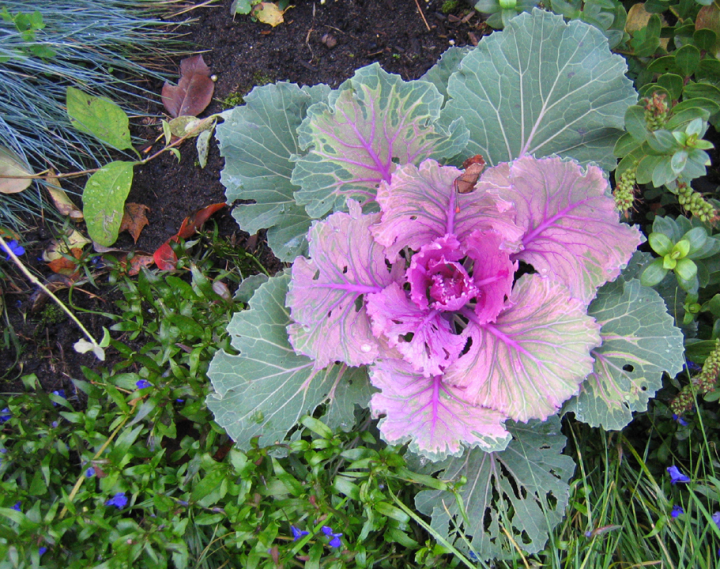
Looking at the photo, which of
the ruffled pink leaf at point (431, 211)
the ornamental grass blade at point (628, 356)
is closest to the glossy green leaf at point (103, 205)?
the ruffled pink leaf at point (431, 211)

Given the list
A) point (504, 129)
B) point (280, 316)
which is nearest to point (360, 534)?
point (280, 316)

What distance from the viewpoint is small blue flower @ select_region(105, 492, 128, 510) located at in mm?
2131

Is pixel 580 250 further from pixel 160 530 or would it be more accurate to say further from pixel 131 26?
pixel 131 26

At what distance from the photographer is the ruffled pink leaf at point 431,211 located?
179 cm

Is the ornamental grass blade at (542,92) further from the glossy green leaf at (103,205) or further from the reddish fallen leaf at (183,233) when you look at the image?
the glossy green leaf at (103,205)

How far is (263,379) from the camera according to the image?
199 centimetres

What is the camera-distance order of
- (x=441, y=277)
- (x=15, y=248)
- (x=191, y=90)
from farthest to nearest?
(x=191, y=90) < (x=15, y=248) < (x=441, y=277)

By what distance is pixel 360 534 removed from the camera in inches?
82.0

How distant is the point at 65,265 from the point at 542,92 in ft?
8.28

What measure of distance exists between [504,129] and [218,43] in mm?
1821

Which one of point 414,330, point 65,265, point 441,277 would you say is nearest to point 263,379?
point 414,330

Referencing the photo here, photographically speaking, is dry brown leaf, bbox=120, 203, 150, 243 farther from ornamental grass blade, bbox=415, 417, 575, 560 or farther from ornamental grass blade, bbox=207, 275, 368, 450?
ornamental grass blade, bbox=415, 417, 575, 560

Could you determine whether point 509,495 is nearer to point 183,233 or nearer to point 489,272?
point 489,272

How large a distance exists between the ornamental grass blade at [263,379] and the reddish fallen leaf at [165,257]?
0.94 metres
